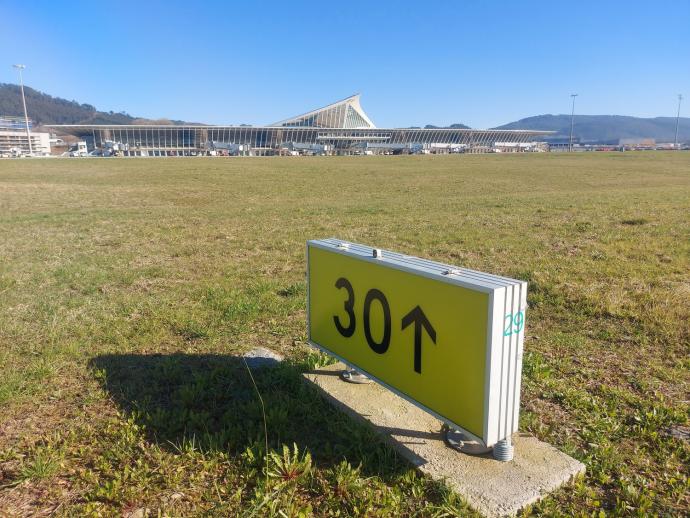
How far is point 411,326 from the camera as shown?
10.9 ft

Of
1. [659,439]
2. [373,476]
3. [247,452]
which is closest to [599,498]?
[659,439]

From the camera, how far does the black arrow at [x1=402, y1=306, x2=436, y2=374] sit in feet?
10.4

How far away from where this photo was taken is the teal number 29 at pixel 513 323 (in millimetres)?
2799

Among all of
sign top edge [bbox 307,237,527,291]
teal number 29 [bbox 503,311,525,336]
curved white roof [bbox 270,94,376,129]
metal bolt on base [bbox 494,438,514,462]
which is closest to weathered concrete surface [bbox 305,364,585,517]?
metal bolt on base [bbox 494,438,514,462]

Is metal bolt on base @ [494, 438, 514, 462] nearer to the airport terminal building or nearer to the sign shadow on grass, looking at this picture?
the sign shadow on grass

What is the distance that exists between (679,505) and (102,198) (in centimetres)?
2367

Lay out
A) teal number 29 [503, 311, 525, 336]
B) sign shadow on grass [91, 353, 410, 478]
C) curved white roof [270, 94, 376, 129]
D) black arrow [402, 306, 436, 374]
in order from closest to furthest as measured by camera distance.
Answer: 1. teal number 29 [503, 311, 525, 336]
2. black arrow [402, 306, 436, 374]
3. sign shadow on grass [91, 353, 410, 478]
4. curved white roof [270, 94, 376, 129]

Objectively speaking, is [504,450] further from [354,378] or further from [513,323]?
[354,378]

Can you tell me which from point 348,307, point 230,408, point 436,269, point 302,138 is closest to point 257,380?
point 230,408

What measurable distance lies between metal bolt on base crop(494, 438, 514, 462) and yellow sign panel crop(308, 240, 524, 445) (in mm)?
192

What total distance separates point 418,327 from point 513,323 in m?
0.65

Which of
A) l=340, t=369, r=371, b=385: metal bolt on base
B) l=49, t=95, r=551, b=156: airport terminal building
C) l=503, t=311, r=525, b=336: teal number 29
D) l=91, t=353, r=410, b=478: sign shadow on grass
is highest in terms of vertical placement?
l=49, t=95, r=551, b=156: airport terminal building

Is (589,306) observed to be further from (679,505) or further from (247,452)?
(247,452)

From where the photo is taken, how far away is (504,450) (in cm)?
323
